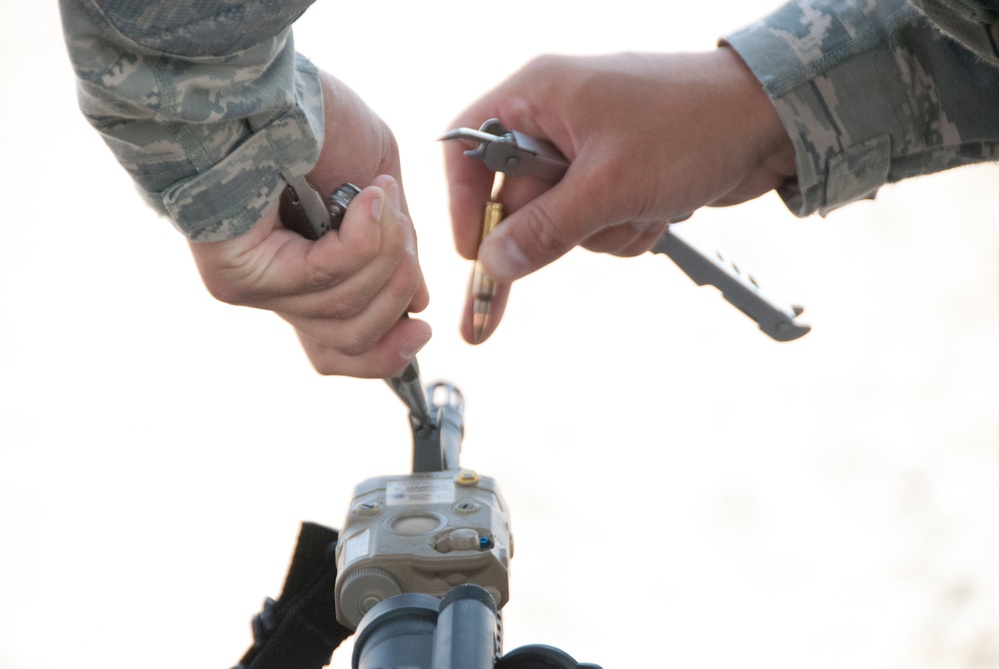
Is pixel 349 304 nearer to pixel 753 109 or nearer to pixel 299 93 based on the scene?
pixel 299 93

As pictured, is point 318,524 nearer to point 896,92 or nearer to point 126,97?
point 126,97

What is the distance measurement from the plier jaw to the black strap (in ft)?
0.86

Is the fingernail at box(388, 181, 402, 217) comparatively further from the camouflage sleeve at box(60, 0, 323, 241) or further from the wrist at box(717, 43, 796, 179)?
the wrist at box(717, 43, 796, 179)

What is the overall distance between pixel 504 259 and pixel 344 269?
11cm

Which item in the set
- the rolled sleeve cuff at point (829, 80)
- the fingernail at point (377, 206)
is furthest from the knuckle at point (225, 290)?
the rolled sleeve cuff at point (829, 80)

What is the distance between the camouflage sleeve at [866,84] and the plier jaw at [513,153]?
15 cm

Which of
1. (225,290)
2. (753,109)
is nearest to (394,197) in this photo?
(225,290)

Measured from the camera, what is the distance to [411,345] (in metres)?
0.77

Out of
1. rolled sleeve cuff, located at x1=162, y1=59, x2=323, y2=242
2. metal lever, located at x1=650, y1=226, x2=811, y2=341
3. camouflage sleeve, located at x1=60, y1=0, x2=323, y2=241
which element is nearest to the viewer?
camouflage sleeve, located at x1=60, y1=0, x2=323, y2=241

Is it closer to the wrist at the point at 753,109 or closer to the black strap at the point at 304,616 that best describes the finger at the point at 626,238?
the wrist at the point at 753,109

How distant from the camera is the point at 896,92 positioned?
74cm

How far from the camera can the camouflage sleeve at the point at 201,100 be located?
570 mm

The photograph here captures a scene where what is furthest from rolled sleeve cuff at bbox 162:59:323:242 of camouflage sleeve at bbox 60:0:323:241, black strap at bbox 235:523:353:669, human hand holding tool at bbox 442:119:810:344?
black strap at bbox 235:523:353:669

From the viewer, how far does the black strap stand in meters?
0.70
